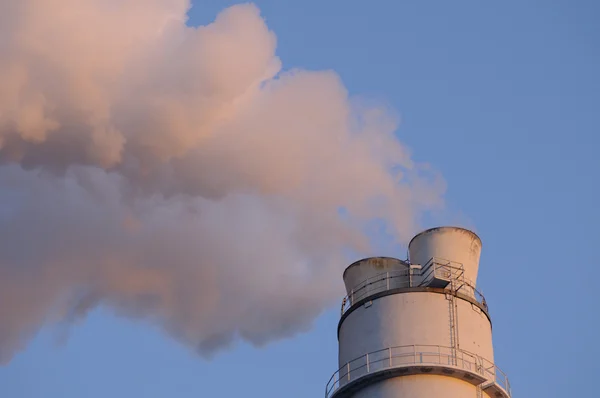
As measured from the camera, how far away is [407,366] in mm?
38031

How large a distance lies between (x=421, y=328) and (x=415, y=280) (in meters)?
2.63

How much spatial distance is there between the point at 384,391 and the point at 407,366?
4.19 feet

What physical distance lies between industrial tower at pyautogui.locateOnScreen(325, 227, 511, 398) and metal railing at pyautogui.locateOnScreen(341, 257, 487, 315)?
0.12 feet

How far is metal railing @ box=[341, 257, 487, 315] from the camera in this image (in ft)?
134

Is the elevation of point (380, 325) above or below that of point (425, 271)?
below

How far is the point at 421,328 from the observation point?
39.2 meters

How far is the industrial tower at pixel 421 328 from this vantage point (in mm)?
38312

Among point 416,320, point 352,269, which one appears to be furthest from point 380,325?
point 352,269

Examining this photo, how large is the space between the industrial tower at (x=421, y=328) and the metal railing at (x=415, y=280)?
4 cm

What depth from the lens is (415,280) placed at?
41.3 metres

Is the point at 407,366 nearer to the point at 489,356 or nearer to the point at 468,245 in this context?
the point at 489,356

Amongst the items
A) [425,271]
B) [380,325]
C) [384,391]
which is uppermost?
[425,271]

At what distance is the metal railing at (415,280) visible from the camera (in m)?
41.0

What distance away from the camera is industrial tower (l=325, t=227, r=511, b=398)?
38312 millimetres
